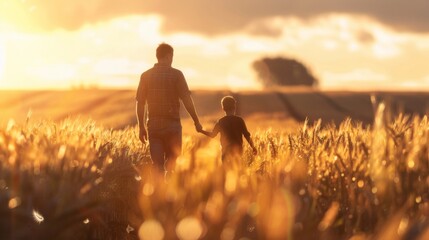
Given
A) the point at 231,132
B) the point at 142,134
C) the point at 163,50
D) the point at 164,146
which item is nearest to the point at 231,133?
the point at 231,132

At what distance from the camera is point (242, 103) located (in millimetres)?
52000

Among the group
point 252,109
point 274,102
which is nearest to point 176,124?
point 252,109

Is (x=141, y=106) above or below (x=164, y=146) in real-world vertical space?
above

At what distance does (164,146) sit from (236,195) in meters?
4.07

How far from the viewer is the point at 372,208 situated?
632 cm

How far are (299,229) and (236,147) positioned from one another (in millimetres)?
4910

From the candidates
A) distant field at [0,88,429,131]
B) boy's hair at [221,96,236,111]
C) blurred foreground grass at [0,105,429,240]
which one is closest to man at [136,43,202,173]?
boy's hair at [221,96,236,111]

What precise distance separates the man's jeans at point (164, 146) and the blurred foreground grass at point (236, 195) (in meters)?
2.10

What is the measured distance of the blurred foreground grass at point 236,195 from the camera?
17.5 feet

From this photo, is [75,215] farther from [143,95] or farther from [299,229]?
[143,95]

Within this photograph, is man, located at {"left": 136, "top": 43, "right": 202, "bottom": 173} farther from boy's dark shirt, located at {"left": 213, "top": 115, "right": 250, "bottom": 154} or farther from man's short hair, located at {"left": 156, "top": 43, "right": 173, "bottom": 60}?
boy's dark shirt, located at {"left": 213, "top": 115, "right": 250, "bottom": 154}

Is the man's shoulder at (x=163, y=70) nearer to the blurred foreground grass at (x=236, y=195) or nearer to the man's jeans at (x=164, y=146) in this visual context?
the man's jeans at (x=164, y=146)

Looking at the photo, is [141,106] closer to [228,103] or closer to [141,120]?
[141,120]

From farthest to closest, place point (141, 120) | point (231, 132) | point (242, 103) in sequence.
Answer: point (242, 103)
point (231, 132)
point (141, 120)
